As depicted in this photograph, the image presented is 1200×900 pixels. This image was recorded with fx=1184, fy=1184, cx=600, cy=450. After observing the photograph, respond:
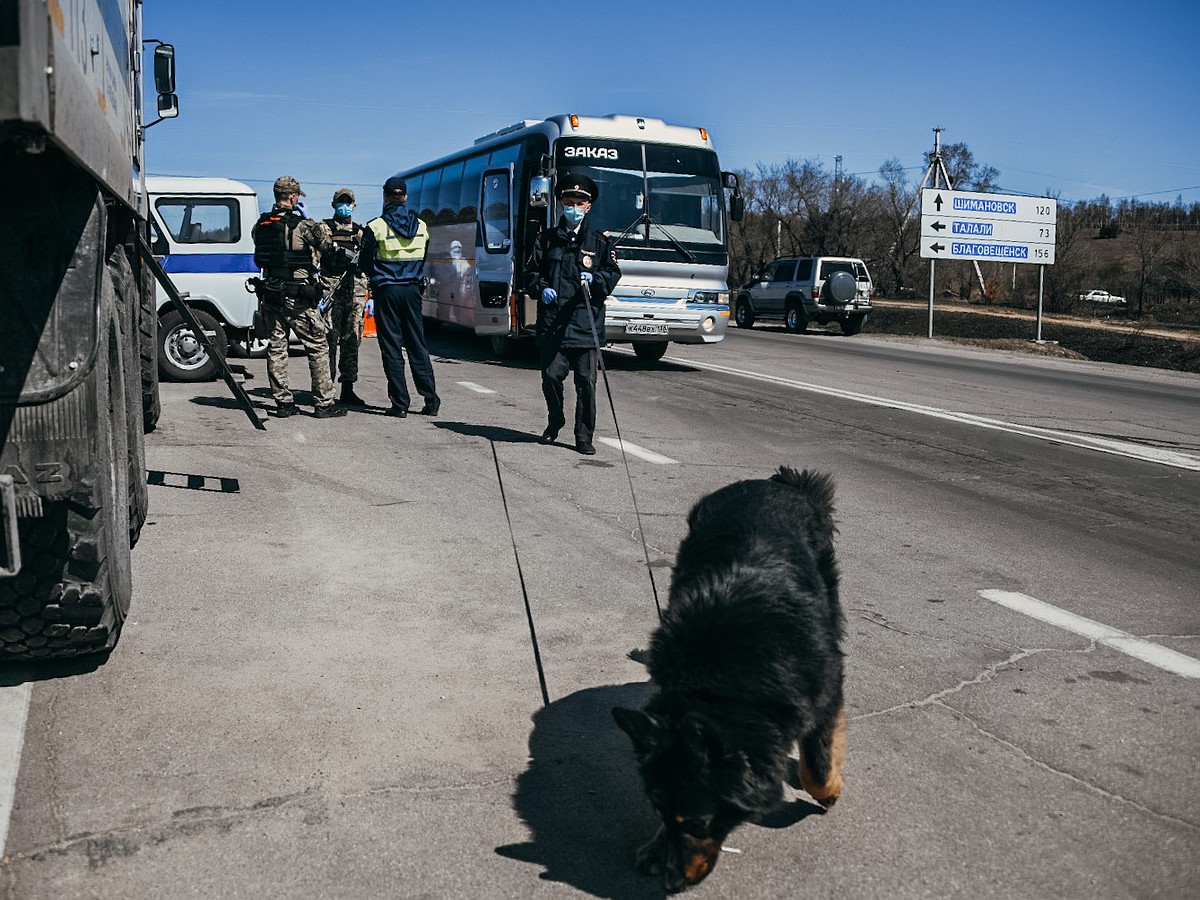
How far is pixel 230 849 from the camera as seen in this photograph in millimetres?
3109

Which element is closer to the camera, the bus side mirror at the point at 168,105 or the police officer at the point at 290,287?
the bus side mirror at the point at 168,105

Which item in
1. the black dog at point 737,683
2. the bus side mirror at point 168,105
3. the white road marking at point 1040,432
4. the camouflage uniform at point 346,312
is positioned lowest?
the white road marking at point 1040,432

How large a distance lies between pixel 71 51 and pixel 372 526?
3.99m

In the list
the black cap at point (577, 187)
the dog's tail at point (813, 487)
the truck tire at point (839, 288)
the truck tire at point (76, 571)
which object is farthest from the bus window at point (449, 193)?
the dog's tail at point (813, 487)

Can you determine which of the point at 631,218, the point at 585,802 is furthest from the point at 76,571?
the point at 631,218

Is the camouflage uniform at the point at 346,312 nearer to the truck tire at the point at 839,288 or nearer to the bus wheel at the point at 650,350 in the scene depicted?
the bus wheel at the point at 650,350

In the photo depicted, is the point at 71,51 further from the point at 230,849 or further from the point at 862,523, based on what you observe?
the point at 862,523

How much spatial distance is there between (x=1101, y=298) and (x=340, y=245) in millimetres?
38467

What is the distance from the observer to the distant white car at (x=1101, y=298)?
4212 cm

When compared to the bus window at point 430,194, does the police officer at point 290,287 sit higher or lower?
lower

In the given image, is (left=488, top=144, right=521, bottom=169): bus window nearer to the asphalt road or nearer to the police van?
the police van

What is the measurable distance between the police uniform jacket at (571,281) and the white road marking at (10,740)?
572 centimetres

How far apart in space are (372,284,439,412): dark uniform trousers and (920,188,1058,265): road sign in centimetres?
2495

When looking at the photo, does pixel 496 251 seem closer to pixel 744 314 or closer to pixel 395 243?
pixel 395 243
